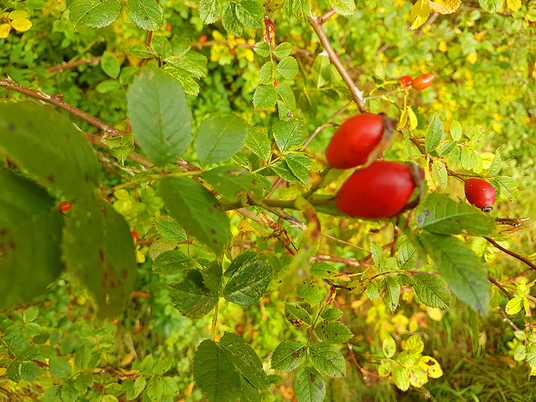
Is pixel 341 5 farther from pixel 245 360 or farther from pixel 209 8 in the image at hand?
pixel 245 360

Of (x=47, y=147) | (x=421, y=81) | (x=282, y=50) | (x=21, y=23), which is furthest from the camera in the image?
(x=21, y=23)

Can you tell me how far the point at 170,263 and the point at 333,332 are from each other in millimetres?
444

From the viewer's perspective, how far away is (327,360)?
0.74 meters

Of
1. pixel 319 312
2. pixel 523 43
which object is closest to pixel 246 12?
pixel 319 312

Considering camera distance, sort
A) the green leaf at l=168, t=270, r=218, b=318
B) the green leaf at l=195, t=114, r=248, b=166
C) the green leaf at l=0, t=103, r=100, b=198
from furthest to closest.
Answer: the green leaf at l=168, t=270, r=218, b=318 → the green leaf at l=195, t=114, r=248, b=166 → the green leaf at l=0, t=103, r=100, b=198

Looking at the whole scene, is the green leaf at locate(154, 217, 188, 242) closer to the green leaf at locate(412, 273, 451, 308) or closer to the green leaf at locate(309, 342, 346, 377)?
the green leaf at locate(309, 342, 346, 377)

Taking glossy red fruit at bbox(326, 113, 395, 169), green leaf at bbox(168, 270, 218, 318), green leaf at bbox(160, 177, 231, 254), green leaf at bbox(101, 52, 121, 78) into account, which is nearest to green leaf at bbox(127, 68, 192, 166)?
green leaf at bbox(160, 177, 231, 254)

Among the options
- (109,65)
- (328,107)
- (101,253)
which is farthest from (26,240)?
(328,107)

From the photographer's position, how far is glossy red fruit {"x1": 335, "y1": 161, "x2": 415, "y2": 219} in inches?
12.7

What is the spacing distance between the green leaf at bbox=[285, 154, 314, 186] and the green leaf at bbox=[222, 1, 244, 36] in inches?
13.4

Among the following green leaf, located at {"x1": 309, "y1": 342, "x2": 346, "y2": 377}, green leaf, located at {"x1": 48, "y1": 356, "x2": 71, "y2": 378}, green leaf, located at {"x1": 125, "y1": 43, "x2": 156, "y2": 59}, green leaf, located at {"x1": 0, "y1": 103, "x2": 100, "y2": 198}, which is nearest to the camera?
green leaf, located at {"x1": 0, "y1": 103, "x2": 100, "y2": 198}

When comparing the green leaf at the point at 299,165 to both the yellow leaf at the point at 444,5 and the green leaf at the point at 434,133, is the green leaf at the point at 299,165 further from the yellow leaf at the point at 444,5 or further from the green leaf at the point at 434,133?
the yellow leaf at the point at 444,5

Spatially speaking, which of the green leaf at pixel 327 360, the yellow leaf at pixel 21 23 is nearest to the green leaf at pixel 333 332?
the green leaf at pixel 327 360

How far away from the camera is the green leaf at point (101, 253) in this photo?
1.05ft
